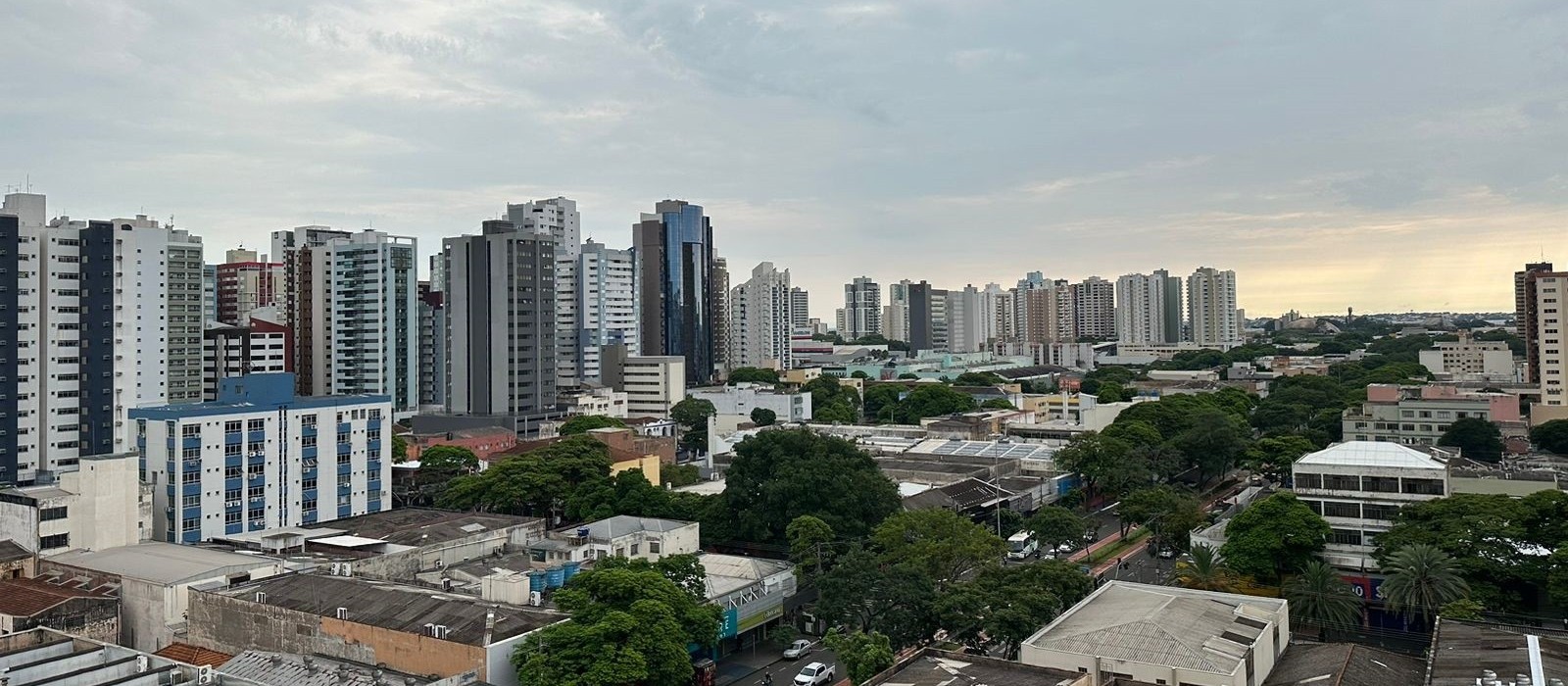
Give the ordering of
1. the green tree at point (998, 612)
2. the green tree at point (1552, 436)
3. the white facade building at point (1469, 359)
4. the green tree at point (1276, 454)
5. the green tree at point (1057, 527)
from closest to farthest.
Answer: the green tree at point (998, 612), the green tree at point (1057, 527), the green tree at point (1276, 454), the green tree at point (1552, 436), the white facade building at point (1469, 359)

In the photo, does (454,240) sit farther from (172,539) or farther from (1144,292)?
(1144,292)

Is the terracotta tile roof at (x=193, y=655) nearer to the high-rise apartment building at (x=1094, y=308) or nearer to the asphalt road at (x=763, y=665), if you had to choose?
the asphalt road at (x=763, y=665)

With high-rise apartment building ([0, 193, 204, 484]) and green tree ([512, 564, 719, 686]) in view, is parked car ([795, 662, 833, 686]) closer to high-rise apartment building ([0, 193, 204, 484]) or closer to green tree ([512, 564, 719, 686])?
green tree ([512, 564, 719, 686])

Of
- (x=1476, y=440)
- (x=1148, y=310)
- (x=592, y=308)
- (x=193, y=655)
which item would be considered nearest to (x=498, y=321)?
(x=592, y=308)

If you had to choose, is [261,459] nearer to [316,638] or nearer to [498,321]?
[316,638]

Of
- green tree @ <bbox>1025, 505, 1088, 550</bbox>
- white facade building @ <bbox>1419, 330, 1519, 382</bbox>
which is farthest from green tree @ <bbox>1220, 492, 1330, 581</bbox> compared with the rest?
white facade building @ <bbox>1419, 330, 1519, 382</bbox>

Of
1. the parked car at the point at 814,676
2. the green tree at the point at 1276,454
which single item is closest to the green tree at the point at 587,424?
the green tree at the point at 1276,454

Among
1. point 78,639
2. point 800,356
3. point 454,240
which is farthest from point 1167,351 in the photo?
point 78,639

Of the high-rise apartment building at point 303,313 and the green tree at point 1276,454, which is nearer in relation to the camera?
the green tree at point 1276,454
